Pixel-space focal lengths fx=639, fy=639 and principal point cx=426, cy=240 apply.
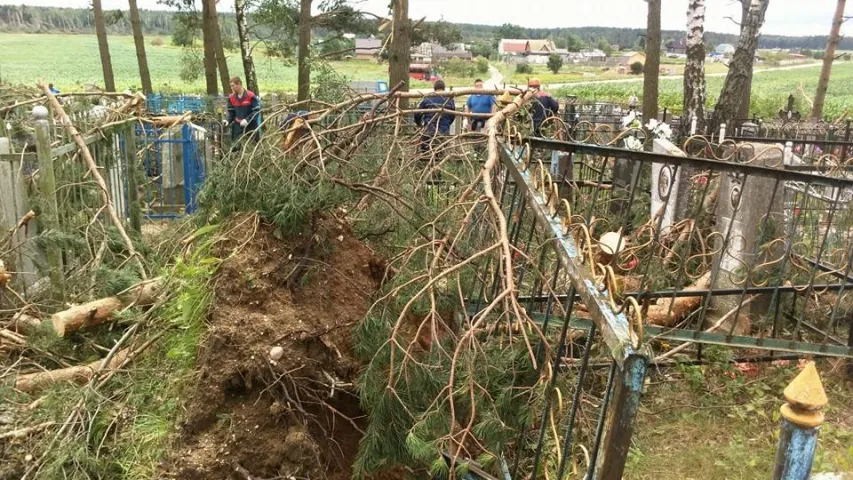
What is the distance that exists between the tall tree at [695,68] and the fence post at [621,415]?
10150 mm

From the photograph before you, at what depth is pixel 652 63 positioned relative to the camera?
13742 millimetres

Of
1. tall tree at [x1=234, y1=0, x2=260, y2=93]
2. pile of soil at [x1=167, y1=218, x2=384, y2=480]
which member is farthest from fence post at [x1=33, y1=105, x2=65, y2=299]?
tall tree at [x1=234, y1=0, x2=260, y2=93]

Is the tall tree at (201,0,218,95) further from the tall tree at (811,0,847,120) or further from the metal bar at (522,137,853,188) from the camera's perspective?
the tall tree at (811,0,847,120)

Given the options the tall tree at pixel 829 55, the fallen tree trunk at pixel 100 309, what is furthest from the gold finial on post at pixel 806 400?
the tall tree at pixel 829 55

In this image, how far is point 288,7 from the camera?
20.5m

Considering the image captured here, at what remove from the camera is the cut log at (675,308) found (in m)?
5.19

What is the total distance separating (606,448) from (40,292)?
4.98m

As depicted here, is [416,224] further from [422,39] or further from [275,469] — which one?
[422,39]

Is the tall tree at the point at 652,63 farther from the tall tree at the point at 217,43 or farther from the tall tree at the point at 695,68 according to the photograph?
the tall tree at the point at 217,43

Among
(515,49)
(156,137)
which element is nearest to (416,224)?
(156,137)

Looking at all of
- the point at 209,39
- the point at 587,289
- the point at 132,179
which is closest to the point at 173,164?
the point at 132,179

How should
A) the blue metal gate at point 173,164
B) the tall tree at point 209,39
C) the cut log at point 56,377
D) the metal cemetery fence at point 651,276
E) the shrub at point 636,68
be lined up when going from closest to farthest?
the metal cemetery fence at point 651,276, the cut log at point 56,377, the blue metal gate at point 173,164, the tall tree at point 209,39, the shrub at point 636,68

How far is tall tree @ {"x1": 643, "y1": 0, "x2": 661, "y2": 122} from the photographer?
1351 cm

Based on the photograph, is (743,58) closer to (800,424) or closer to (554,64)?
(800,424)
